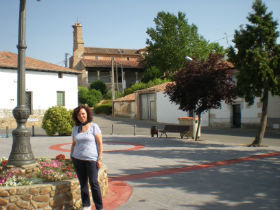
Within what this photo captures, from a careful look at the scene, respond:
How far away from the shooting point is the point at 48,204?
15.0ft

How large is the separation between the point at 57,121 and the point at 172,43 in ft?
106

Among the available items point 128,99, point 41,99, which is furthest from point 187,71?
point 128,99

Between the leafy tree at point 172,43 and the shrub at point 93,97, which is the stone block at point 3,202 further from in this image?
the leafy tree at point 172,43

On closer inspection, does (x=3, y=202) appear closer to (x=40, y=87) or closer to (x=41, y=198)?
(x=41, y=198)

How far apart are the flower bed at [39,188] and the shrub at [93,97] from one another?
127 feet

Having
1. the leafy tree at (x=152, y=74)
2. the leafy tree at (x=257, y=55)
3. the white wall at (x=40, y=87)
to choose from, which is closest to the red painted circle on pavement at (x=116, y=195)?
the leafy tree at (x=257, y=55)

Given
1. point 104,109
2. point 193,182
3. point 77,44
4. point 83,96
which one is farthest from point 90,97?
point 193,182

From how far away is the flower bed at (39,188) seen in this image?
14.6ft

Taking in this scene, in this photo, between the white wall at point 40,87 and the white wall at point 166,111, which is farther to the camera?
the white wall at point 166,111

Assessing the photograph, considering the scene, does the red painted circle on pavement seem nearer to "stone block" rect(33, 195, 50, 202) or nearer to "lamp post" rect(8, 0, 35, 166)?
"stone block" rect(33, 195, 50, 202)

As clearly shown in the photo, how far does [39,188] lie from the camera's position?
454 centimetres

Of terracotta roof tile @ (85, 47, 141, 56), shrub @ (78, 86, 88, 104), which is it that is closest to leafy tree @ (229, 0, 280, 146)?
shrub @ (78, 86, 88, 104)

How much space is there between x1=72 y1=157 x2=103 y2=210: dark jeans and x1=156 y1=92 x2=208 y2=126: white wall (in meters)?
24.9

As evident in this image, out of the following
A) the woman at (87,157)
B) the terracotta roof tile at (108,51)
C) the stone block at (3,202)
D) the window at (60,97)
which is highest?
the terracotta roof tile at (108,51)
